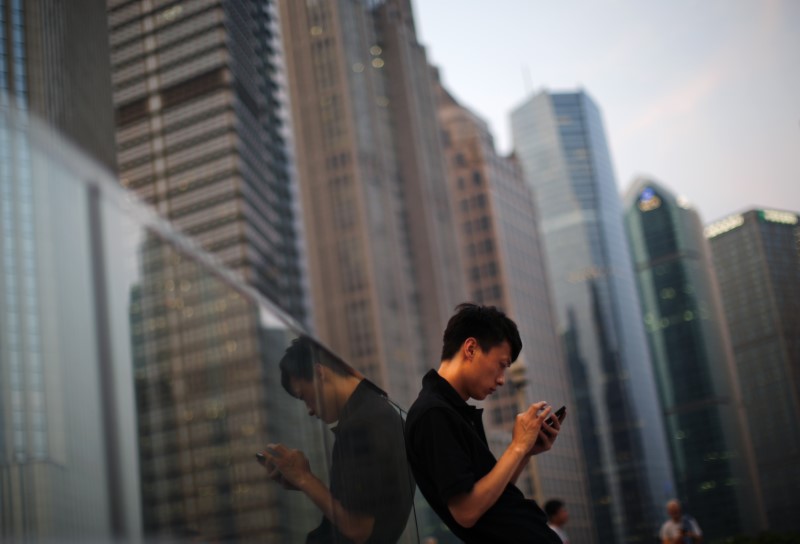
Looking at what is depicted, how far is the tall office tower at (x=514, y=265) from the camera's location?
115 m

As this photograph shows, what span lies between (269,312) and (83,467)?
192 centimetres

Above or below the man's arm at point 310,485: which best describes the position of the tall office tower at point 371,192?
above

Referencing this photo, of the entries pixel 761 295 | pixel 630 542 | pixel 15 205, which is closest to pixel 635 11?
pixel 761 295

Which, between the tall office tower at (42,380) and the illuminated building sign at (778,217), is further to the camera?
the illuminated building sign at (778,217)

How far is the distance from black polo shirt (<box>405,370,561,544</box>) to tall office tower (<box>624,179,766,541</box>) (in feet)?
388

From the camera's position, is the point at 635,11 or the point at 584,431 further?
the point at 584,431

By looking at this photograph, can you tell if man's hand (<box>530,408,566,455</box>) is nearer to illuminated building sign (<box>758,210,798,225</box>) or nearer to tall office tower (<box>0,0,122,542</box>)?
tall office tower (<box>0,0,122,542</box>)

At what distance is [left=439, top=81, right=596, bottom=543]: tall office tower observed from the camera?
4510 inches

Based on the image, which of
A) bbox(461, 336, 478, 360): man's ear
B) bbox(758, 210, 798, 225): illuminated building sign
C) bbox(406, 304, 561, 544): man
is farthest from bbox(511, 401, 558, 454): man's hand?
bbox(758, 210, 798, 225): illuminated building sign

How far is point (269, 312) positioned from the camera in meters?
4.24

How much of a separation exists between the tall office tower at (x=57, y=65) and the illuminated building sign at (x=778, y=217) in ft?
109

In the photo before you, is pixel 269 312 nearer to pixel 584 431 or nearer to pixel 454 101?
pixel 454 101

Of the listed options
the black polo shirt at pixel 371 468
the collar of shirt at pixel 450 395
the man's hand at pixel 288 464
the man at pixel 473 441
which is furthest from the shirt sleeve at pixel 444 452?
the black polo shirt at pixel 371 468

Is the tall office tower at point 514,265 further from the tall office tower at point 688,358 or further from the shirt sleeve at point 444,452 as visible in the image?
the shirt sleeve at point 444,452
